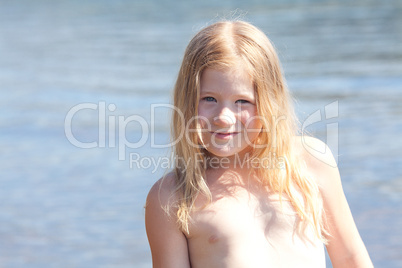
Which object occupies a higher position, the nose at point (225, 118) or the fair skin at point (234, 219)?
the nose at point (225, 118)

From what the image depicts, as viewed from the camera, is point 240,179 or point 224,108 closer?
point 224,108

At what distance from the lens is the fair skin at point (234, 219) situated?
7.18 ft

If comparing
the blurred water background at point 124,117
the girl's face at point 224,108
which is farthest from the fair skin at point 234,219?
the blurred water background at point 124,117

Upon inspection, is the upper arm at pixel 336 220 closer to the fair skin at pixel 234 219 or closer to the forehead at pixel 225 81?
the fair skin at pixel 234 219

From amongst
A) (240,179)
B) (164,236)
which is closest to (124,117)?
(240,179)

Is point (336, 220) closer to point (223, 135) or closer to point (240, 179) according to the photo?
point (240, 179)

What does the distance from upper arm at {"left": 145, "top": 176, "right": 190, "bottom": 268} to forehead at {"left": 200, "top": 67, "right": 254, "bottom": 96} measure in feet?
1.15

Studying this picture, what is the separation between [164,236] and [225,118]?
41 centimetres

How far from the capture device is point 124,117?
23.7ft

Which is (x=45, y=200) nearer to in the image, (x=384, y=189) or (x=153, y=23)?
(x=384, y=189)

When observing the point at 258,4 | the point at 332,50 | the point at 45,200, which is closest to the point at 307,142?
the point at 45,200

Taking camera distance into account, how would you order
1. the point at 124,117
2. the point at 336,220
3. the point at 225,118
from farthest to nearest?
1. the point at 124,117
2. the point at 336,220
3. the point at 225,118

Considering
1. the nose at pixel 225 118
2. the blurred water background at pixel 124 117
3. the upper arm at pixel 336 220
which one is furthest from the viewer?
the blurred water background at pixel 124 117

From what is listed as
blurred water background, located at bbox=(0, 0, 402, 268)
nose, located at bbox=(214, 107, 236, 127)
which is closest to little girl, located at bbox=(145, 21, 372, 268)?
nose, located at bbox=(214, 107, 236, 127)
